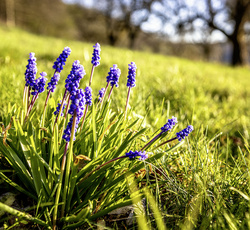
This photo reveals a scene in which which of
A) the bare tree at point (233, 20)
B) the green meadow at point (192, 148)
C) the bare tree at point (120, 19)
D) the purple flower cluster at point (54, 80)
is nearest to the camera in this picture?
the green meadow at point (192, 148)

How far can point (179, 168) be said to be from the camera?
184 cm

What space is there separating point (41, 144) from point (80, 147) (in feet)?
0.89

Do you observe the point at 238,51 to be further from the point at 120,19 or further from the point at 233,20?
the point at 120,19

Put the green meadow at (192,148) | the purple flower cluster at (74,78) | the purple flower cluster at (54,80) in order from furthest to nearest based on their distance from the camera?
the purple flower cluster at (54,80), the green meadow at (192,148), the purple flower cluster at (74,78)

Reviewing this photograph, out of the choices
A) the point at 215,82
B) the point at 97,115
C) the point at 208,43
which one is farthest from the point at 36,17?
the point at 97,115

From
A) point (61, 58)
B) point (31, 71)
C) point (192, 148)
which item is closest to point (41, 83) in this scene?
point (31, 71)

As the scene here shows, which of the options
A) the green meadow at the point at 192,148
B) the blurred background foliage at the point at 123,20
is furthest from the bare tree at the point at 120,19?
the green meadow at the point at 192,148

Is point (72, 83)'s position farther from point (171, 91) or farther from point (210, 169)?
point (171, 91)

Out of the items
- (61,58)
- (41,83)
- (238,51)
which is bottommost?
(41,83)

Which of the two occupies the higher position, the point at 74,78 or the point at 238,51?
the point at 238,51

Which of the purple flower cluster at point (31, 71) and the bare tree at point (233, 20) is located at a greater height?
the bare tree at point (233, 20)

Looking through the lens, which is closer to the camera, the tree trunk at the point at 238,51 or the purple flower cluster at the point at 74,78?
the purple flower cluster at the point at 74,78

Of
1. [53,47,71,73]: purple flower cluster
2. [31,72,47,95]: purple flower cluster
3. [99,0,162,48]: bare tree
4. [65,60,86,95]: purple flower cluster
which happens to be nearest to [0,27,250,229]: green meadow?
[31,72,47,95]: purple flower cluster

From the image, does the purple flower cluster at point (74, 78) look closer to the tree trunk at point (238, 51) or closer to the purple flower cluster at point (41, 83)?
the purple flower cluster at point (41, 83)
